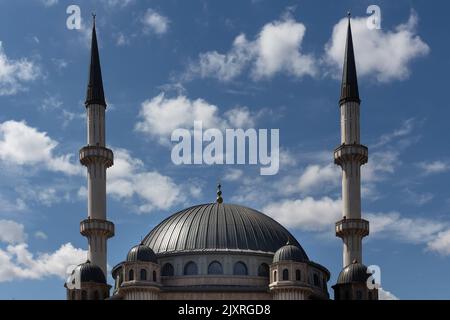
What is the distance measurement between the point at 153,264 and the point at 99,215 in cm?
683

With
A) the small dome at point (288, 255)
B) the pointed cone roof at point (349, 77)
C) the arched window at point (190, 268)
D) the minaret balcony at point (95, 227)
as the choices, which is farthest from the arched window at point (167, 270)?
the pointed cone roof at point (349, 77)

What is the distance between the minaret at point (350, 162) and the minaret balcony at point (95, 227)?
16.3m

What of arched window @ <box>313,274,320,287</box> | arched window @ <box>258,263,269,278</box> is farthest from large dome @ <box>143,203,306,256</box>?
arched window @ <box>313,274,320,287</box>

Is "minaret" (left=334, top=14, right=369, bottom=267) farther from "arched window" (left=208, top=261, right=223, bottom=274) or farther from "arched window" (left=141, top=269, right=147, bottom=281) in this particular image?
"arched window" (left=141, top=269, right=147, bottom=281)

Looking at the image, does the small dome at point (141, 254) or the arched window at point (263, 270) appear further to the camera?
the arched window at point (263, 270)

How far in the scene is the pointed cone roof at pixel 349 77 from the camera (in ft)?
239

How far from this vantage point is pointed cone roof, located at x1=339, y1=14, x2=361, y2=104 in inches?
2872

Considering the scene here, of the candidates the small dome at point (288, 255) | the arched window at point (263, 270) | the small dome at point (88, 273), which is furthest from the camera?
the arched window at point (263, 270)

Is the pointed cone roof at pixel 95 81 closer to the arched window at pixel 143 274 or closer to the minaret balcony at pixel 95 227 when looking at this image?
the minaret balcony at pixel 95 227

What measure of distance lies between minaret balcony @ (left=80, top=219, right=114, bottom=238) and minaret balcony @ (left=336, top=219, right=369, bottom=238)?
16.4 meters

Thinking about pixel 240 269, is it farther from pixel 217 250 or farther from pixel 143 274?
pixel 143 274

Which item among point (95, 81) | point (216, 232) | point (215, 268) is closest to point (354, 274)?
point (215, 268)

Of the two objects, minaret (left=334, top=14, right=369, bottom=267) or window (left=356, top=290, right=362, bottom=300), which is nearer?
window (left=356, top=290, right=362, bottom=300)
